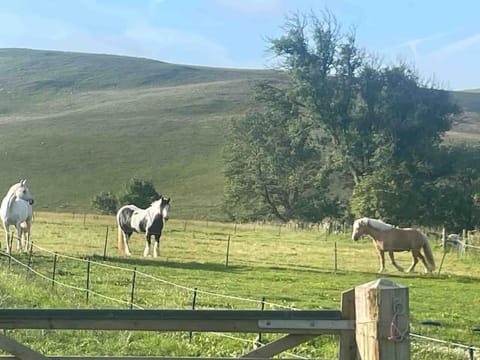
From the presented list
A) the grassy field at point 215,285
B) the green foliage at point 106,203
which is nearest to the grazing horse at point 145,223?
the grassy field at point 215,285

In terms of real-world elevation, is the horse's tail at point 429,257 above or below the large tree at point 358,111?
below

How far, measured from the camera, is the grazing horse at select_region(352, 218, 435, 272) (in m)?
24.0

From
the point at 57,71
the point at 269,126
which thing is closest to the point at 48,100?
the point at 57,71

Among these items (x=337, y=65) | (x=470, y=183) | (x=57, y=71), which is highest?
(x=57, y=71)

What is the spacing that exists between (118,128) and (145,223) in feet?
220

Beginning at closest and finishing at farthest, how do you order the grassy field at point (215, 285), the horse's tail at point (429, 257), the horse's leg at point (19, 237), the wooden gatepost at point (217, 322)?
the wooden gatepost at point (217, 322), the grassy field at point (215, 285), the horse's leg at point (19, 237), the horse's tail at point (429, 257)

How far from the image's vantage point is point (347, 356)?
4.66 m

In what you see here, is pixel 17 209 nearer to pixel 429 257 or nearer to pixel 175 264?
pixel 175 264

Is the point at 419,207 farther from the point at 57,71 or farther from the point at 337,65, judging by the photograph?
the point at 57,71

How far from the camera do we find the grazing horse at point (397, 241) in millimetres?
24016

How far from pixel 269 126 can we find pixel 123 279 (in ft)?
124

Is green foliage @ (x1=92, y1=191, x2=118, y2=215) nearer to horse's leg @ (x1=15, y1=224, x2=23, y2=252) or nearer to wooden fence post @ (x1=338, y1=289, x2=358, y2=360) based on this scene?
horse's leg @ (x1=15, y1=224, x2=23, y2=252)

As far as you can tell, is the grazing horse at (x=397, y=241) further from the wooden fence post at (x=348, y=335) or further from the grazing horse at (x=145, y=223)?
the wooden fence post at (x=348, y=335)

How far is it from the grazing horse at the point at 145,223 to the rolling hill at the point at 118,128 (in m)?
32.6
